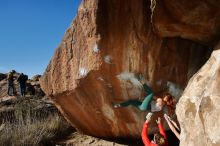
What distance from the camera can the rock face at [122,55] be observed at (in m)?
6.25

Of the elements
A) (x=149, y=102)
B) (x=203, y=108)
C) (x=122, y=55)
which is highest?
(x=122, y=55)

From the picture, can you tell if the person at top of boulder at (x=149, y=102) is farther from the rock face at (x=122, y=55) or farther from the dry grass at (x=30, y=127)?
the dry grass at (x=30, y=127)

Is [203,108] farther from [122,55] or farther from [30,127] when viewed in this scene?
[30,127]

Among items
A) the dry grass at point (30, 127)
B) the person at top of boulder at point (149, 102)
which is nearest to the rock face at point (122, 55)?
the person at top of boulder at point (149, 102)

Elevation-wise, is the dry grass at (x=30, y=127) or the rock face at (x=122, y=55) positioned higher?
the rock face at (x=122, y=55)

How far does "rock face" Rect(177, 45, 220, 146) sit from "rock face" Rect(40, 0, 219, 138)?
97cm

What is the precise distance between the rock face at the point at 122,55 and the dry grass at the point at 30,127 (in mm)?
1920

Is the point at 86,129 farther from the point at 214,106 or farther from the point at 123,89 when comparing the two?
the point at 214,106

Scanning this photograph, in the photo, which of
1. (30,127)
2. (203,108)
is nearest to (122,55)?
(203,108)

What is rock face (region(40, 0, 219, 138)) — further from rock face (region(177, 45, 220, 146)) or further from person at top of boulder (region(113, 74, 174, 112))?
rock face (region(177, 45, 220, 146))

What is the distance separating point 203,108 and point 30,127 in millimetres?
6028

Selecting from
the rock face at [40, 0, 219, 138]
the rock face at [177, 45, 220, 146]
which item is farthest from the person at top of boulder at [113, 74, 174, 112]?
the rock face at [177, 45, 220, 146]

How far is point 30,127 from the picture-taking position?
9.81 m

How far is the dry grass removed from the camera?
30.0ft
